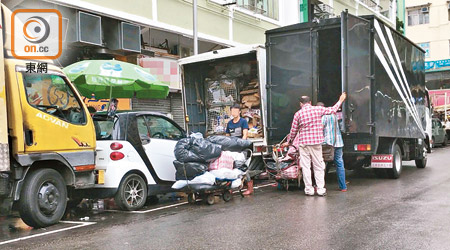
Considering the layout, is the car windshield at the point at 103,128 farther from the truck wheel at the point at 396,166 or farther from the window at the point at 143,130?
the truck wheel at the point at 396,166

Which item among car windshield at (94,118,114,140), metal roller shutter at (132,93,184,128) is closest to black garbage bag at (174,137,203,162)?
car windshield at (94,118,114,140)

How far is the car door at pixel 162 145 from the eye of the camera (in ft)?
25.8

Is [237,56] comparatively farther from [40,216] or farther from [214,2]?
[214,2]

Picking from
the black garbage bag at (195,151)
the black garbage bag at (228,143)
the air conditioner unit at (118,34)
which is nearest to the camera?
the black garbage bag at (195,151)

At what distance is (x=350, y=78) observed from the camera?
29.3 ft

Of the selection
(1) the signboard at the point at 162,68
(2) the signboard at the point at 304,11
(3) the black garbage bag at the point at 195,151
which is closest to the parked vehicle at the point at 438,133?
(2) the signboard at the point at 304,11

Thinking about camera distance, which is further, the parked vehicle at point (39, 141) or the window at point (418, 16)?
the window at point (418, 16)

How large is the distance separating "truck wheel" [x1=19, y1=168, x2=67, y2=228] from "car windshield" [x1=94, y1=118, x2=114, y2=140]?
1.15 m

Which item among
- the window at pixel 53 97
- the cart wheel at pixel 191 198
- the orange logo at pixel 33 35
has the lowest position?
the cart wheel at pixel 191 198

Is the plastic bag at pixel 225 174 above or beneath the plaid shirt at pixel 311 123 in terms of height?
beneath

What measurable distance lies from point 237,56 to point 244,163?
9.43 ft

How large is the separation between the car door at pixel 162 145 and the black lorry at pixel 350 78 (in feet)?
8.11

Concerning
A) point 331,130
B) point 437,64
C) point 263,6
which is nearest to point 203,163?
point 331,130

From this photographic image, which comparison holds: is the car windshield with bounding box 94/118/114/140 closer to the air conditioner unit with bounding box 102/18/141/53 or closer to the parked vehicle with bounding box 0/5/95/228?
the parked vehicle with bounding box 0/5/95/228
